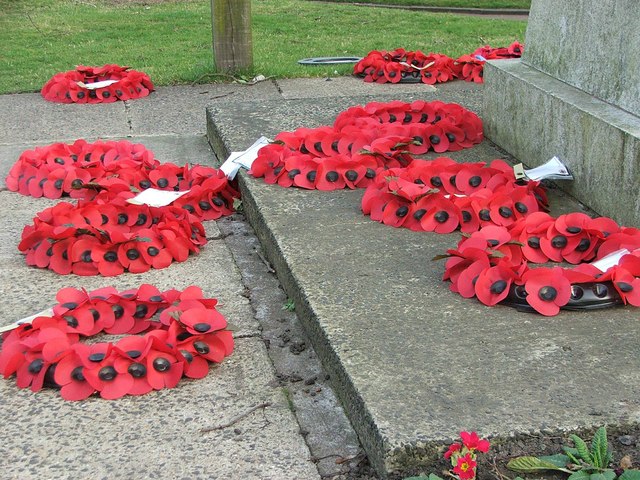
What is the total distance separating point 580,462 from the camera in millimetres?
2168

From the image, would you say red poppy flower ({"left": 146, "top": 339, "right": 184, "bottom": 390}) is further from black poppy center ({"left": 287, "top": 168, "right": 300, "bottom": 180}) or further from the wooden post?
the wooden post

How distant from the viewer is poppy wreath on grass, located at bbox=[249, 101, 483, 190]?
165 inches

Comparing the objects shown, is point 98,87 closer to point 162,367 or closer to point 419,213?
point 419,213

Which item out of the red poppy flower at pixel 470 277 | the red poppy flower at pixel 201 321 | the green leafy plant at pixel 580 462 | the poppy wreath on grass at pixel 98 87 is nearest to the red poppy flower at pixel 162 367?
the red poppy flower at pixel 201 321

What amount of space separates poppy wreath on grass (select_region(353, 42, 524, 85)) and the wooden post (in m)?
0.89

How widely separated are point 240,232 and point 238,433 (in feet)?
5.81

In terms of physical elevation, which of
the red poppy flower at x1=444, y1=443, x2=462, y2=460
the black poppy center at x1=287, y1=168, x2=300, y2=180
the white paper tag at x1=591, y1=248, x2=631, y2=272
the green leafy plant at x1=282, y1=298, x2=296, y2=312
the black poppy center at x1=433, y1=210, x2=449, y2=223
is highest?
the white paper tag at x1=591, y1=248, x2=631, y2=272

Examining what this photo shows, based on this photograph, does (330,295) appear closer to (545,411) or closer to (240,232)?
(545,411)

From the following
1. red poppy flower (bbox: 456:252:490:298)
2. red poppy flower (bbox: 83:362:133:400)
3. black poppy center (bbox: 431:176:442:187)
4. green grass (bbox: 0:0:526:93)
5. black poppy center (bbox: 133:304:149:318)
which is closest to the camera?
red poppy flower (bbox: 83:362:133:400)

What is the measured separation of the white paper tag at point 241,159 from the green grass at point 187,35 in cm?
272

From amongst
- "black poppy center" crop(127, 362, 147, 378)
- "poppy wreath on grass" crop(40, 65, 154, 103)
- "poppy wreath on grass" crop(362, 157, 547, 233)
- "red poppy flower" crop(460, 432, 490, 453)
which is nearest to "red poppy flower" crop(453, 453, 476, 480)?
"red poppy flower" crop(460, 432, 490, 453)

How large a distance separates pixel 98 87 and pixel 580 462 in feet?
17.3

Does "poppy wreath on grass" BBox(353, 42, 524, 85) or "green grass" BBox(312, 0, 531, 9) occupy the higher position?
"poppy wreath on grass" BBox(353, 42, 524, 85)

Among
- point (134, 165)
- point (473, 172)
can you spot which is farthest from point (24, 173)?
point (473, 172)
